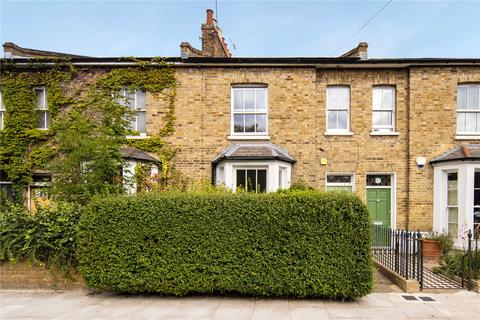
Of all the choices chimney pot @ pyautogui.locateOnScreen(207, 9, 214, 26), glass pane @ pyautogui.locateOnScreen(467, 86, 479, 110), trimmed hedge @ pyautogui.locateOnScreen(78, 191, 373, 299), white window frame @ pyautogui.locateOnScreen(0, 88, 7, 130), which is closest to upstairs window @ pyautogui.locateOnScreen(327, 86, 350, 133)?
glass pane @ pyautogui.locateOnScreen(467, 86, 479, 110)

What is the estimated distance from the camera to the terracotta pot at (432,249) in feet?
30.7

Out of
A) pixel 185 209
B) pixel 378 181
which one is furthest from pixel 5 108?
pixel 378 181

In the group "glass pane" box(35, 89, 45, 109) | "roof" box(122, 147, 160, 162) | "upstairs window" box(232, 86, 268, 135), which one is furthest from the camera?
"glass pane" box(35, 89, 45, 109)

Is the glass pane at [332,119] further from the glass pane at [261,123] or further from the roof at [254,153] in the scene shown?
the glass pane at [261,123]

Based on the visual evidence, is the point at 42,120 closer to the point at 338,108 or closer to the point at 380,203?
the point at 338,108

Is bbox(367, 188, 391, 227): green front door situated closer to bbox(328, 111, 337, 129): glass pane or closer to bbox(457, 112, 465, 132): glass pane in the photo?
bbox(328, 111, 337, 129): glass pane

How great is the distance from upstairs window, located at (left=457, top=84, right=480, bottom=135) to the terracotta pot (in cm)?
451

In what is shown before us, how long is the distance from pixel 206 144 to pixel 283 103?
10.9ft

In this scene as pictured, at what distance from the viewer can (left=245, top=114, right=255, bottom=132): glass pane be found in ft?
36.8

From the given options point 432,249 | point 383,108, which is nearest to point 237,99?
point 383,108

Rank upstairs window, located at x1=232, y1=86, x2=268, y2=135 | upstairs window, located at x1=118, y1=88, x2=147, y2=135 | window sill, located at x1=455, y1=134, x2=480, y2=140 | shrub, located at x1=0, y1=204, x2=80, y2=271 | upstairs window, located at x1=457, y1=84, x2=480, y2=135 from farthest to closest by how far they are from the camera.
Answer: upstairs window, located at x1=118, y1=88, x2=147, y2=135, upstairs window, located at x1=232, y1=86, x2=268, y2=135, upstairs window, located at x1=457, y1=84, x2=480, y2=135, window sill, located at x1=455, y1=134, x2=480, y2=140, shrub, located at x1=0, y1=204, x2=80, y2=271

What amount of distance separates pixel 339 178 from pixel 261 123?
374cm

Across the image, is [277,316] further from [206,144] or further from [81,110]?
[81,110]

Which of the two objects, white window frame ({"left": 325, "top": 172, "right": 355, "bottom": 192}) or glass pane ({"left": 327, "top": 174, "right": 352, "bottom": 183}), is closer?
white window frame ({"left": 325, "top": 172, "right": 355, "bottom": 192})
